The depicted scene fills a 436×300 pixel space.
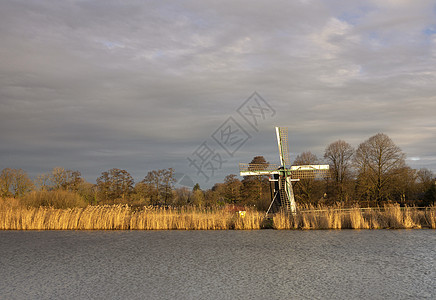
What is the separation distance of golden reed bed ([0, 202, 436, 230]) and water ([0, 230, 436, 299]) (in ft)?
4.88

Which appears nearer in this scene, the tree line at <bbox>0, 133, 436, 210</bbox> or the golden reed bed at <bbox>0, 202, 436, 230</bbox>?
the golden reed bed at <bbox>0, 202, 436, 230</bbox>

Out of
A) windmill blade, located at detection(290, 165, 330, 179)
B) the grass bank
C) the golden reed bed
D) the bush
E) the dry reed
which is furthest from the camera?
windmill blade, located at detection(290, 165, 330, 179)

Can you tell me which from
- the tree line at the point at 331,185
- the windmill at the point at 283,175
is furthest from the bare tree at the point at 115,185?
the windmill at the point at 283,175

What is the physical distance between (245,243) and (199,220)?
194 inches

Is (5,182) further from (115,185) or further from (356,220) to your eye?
(356,220)

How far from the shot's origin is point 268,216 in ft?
64.5

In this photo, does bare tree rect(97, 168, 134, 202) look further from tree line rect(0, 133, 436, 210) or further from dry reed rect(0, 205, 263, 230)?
dry reed rect(0, 205, 263, 230)

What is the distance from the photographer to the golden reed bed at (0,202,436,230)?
16766 mm

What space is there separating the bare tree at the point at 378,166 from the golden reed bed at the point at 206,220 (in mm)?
12220

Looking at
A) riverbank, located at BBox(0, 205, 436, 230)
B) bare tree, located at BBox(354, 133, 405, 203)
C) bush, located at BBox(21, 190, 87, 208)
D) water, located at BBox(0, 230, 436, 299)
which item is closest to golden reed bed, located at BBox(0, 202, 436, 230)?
riverbank, located at BBox(0, 205, 436, 230)

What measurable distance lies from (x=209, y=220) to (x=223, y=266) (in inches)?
328

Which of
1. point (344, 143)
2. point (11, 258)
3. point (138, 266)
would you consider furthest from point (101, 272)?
point (344, 143)

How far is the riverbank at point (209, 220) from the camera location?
16.8 metres

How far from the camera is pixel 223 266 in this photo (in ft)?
30.8
